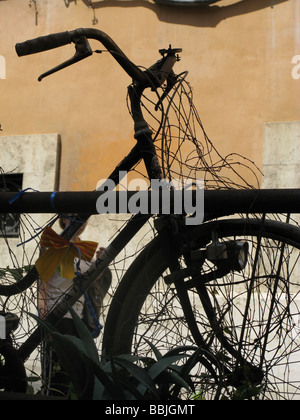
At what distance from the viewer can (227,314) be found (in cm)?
182

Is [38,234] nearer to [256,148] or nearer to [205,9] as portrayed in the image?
[256,148]

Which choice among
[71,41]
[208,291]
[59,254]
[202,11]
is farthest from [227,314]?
[202,11]

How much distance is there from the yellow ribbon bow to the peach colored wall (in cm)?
485

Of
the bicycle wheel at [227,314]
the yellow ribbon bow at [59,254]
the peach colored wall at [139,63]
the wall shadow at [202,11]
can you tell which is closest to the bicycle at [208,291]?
the bicycle wheel at [227,314]

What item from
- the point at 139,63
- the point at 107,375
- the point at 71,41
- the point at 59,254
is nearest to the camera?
the point at 107,375

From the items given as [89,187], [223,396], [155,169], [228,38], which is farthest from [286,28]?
[223,396]

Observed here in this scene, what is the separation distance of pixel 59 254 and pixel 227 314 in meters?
0.61

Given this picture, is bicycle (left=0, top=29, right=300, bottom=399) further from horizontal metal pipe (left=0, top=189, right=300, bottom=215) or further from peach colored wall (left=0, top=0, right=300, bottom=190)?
peach colored wall (left=0, top=0, right=300, bottom=190)

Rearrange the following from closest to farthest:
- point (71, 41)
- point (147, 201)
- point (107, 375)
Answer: point (107, 375)
point (147, 201)
point (71, 41)

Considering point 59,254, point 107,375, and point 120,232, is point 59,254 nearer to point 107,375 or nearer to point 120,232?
point 120,232

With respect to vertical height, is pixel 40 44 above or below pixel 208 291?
above

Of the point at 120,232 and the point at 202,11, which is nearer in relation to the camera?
the point at 120,232
